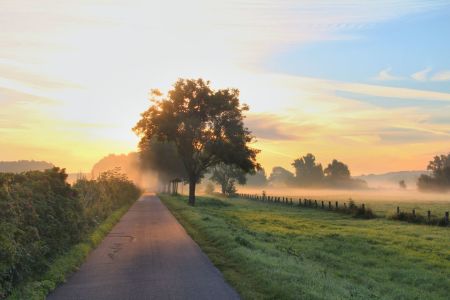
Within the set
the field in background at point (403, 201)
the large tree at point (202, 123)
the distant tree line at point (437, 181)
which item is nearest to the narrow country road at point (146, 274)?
the field in background at point (403, 201)

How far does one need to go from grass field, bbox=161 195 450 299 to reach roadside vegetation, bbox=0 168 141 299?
4.12 m

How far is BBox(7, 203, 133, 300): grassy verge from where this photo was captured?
356 inches

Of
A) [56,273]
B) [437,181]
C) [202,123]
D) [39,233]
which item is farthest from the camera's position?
[437,181]

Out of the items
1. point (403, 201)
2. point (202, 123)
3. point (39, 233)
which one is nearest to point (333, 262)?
point (39, 233)

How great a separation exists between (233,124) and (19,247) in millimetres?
43412

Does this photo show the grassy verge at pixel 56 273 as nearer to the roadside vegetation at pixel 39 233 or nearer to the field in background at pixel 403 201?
the roadside vegetation at pixel 39 233

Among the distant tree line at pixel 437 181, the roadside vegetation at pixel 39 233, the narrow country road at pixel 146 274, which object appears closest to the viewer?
the roadside vegetation at pixel 39 233

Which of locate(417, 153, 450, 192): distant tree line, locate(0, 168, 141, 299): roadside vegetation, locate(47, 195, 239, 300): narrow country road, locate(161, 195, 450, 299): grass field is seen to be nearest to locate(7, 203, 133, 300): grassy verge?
locate(0, 168, 141, 299): roadside vegetation

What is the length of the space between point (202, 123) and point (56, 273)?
4254cm

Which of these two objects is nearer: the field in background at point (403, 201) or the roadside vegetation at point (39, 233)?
the roadside vegetation at point (39, 233)

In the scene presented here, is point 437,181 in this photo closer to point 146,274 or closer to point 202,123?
point 202,123

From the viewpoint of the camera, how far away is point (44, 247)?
1133 cm

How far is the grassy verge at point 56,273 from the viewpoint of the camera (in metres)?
9.05

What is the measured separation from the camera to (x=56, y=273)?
10922mm
